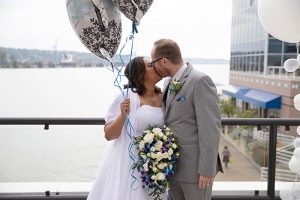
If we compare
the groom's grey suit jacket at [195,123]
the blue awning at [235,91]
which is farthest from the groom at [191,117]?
the blue awning at [235,91]

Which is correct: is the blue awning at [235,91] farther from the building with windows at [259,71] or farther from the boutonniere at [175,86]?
the boutonniere at [175,86]

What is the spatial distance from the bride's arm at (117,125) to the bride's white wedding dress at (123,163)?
7cm

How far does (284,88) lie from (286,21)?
22.0m

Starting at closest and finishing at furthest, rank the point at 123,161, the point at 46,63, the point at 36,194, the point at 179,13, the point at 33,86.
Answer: the point at 123,161 → the point at 46,63 → the point at 179,13 → the point at 33,86 → the point at 36,194

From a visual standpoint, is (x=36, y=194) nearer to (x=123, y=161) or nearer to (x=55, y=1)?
(x=123, y=161)

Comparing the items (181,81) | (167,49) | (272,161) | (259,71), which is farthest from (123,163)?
(259,71)

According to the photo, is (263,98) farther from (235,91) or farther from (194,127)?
(194,127)

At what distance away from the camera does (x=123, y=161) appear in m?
2.00

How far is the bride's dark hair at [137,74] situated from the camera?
188cm

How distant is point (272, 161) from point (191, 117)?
1.47m

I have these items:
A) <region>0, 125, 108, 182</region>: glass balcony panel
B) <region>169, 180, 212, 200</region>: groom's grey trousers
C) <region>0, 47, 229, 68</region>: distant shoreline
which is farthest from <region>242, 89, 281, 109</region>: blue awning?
<region>169, 180, 212, 200</region>: groom's grey trousers

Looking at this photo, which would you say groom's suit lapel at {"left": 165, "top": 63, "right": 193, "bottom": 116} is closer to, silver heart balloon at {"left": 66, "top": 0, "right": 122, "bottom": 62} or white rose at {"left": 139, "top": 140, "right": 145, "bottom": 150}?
white rose at {"left": 139, "top": 140, "right": 145, "bottom": 150}

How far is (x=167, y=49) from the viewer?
6.04 feet

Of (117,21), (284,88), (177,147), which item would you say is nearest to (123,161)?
(177,147)
